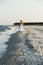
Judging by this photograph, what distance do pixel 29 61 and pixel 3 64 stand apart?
40.7 inches

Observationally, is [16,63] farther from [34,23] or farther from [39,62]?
[34,23]

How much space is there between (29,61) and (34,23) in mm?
65101

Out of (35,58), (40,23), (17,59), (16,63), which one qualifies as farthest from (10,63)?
(40,23)

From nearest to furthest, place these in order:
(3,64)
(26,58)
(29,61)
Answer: (3,64), (29,61), (26,58)

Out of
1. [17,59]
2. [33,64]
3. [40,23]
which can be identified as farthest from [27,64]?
[40,23]

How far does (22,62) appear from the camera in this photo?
24.6 ft

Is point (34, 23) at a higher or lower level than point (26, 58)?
lower

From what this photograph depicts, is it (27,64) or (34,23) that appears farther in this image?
(34,23)

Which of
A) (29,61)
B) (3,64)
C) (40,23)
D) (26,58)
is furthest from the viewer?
(40,23)

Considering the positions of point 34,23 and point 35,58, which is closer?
point 35,58

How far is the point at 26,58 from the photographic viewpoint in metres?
8.19

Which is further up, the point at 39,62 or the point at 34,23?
the point at 39,62

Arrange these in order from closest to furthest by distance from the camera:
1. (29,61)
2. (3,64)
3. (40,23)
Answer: (3,64)
(29,61)
(40,23)

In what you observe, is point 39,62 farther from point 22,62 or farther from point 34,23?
point 34,23
